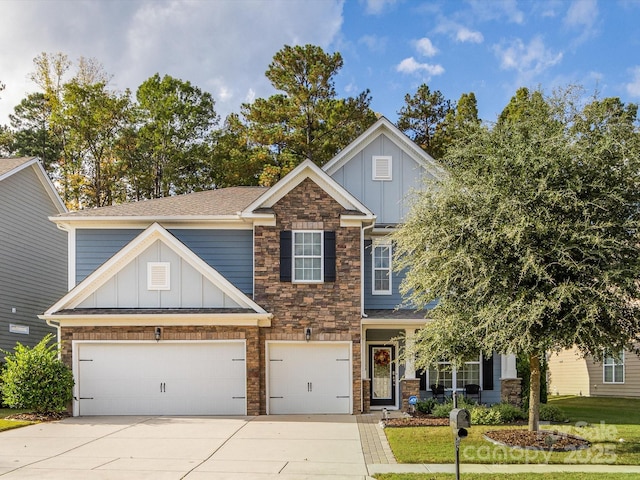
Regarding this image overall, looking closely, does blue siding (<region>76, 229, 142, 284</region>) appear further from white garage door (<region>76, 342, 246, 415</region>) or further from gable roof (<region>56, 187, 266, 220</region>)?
white garage door (<region>76, 342, 246, 415</region>)

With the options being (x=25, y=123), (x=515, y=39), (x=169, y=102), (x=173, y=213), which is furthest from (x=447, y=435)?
(x=25, y=123)

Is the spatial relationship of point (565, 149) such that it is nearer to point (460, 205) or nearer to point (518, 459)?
point (460, 205)

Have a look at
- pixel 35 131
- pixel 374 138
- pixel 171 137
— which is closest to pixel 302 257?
pixel 374 138

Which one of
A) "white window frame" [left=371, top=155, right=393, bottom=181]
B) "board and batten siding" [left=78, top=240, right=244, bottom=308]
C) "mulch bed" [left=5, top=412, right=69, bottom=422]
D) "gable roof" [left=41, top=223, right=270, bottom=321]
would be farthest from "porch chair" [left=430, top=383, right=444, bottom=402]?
"mulch bed" [left=5, top=412, right=69, bottom=422]

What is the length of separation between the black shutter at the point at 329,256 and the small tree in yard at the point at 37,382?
739 centimetres

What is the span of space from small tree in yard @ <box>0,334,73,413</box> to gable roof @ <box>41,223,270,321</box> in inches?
59.8

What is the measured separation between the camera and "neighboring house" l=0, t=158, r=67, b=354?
842 inches

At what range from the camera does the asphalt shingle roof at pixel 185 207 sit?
19.1 metres

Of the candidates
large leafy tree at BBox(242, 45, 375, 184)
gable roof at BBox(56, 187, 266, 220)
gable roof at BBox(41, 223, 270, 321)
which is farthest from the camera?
large leafy tree at BBox(242, 45, 375, 184)

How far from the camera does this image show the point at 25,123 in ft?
133

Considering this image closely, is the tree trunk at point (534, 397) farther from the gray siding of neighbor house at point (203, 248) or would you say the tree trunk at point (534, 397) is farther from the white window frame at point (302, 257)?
the gray siding of neighbor house at point (203, 248)

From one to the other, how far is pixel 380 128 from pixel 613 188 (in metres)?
9.21

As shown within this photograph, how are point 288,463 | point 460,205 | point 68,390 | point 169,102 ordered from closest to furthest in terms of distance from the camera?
point 288,463, point 460,205, point 68,390, point 169,102

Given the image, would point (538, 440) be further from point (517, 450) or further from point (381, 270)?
point (381, 270)
